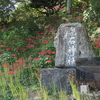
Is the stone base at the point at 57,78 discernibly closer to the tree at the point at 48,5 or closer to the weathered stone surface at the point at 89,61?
the weathered stone surface at the point at 89,61

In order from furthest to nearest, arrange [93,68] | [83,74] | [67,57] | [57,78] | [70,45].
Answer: [70,45], [67,57], [57,78], [83,74], [93,68]

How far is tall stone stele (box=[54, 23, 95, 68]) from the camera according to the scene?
5191mm

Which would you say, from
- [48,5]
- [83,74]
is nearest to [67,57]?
[83,74]

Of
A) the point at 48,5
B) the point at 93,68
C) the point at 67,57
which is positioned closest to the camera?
the point at 93,68

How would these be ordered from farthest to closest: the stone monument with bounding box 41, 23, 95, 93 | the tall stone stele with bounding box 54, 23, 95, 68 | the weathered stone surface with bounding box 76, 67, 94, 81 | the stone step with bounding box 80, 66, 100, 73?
the tall stone stele with bounding box 54, 23, 95, 68
the stone monument with bounding box 41, 23, 95, 93
the weathered stone surface with bounding box 76, 67, 94, 81
the stone step with bounding box 80, 66, 100, 73

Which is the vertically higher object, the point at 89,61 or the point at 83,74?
the point at 89,61

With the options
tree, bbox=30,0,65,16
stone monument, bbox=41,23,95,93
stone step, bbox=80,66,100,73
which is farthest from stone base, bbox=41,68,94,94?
tree, bbox=30,0,65,16

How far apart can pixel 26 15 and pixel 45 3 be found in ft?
4.37

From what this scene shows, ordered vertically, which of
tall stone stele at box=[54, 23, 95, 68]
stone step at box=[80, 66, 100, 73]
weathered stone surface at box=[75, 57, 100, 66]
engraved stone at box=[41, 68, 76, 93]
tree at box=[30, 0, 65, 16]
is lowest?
Result: engraved stone at box=[41, 68, 76, 93]

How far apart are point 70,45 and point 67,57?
0.34 m

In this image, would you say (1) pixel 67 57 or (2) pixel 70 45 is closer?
(1) pixel 67 57

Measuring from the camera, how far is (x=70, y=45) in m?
5.32

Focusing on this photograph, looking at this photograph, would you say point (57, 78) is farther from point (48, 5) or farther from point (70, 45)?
point (48, 5)

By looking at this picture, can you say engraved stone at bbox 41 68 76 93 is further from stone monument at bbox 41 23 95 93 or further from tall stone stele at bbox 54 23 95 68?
tall stone stele at bbox 54 23 95 68
